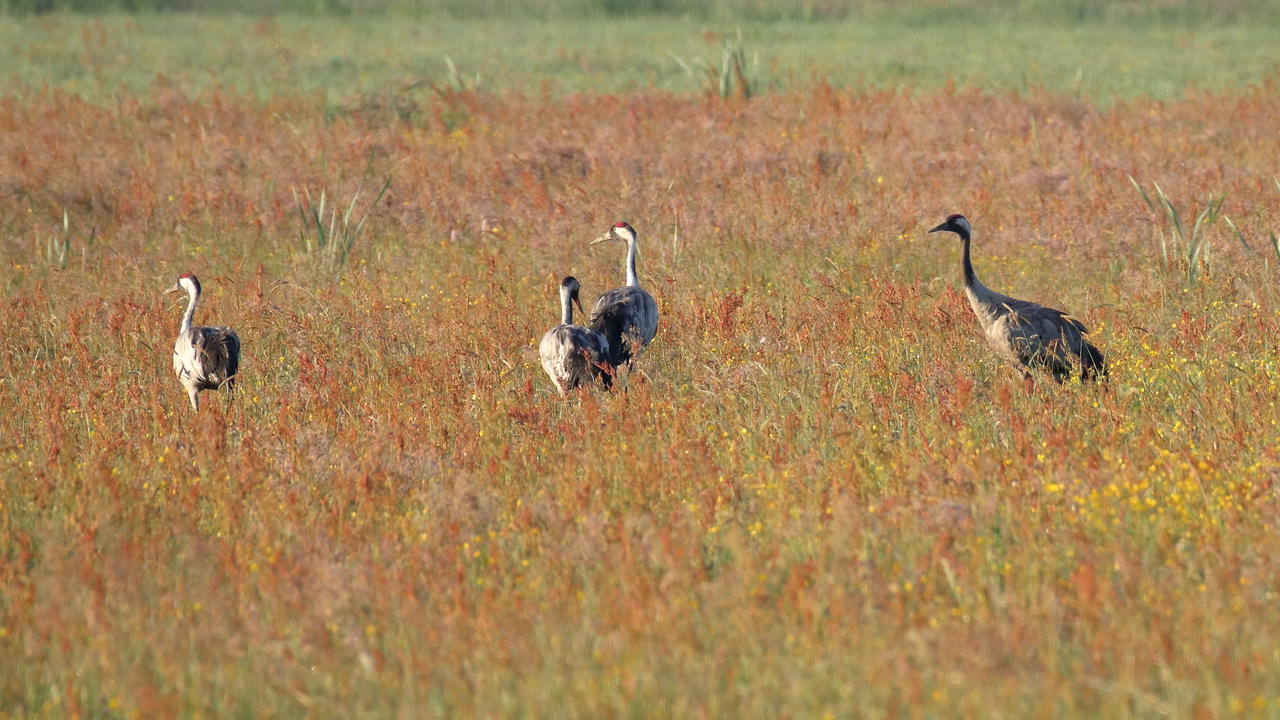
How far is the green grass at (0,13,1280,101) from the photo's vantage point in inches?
831

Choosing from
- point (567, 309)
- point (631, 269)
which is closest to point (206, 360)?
point (567, 309)

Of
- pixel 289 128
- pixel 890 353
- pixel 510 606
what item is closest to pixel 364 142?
pixel 289 128

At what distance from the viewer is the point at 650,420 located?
22.4 feet

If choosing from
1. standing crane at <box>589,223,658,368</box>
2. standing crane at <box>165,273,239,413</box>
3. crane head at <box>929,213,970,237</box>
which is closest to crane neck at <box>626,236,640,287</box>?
standing crane at <box>589,223,658,368</box>

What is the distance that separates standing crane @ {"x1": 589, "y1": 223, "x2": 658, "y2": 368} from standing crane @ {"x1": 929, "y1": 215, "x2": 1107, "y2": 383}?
2209 millimetres

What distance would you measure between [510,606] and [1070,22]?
34651 mm

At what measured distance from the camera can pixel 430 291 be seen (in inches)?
414

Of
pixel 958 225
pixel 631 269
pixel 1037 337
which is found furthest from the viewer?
pixel 631 269

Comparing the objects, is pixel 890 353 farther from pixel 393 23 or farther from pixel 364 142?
pixel 393 23

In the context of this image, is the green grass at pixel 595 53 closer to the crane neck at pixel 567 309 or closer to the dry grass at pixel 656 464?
the dry grass at pixel 656 464

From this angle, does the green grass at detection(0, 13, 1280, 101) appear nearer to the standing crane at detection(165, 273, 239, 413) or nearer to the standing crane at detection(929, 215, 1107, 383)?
the standing crane at detection(165, 273, 239, 413)

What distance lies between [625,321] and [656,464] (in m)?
2.54

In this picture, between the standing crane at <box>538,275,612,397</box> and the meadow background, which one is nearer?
the meadow background

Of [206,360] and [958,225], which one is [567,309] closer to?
[206,360]
